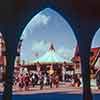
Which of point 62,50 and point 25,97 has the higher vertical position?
point 62,50

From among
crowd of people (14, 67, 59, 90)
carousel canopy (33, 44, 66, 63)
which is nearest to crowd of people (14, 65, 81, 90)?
crowd of people (14, 67, 59, 90)

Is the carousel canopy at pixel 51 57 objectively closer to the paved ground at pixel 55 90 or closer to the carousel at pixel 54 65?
the carousel at pixel 54 65

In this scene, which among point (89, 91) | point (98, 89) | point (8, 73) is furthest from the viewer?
point (98, 89)

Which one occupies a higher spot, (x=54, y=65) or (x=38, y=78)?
(x=54, y=65)

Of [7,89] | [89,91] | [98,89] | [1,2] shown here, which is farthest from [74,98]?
[1,2]

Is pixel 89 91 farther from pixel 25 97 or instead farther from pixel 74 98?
pixel 25 97

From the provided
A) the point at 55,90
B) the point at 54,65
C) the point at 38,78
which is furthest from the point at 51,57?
the point at 55,90

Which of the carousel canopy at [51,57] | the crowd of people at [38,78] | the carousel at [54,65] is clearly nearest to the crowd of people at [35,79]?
the crowd of people at [38,78]

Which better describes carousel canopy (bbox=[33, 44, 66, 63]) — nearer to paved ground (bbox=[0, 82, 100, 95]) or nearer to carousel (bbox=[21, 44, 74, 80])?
carousel (bbox=[21, 44, 74, 80])

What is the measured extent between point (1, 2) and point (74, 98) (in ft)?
10.1

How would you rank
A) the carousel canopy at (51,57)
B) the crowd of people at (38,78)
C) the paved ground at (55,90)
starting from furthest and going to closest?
the carousel canopy at (51,57)
the crowd of people at (38,78)
the paved ground at (55,90)

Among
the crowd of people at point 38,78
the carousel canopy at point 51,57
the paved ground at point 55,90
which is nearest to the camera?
the paved ground at point 55,90

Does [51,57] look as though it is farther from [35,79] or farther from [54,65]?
[35,79]

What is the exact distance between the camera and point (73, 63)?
866 cm
